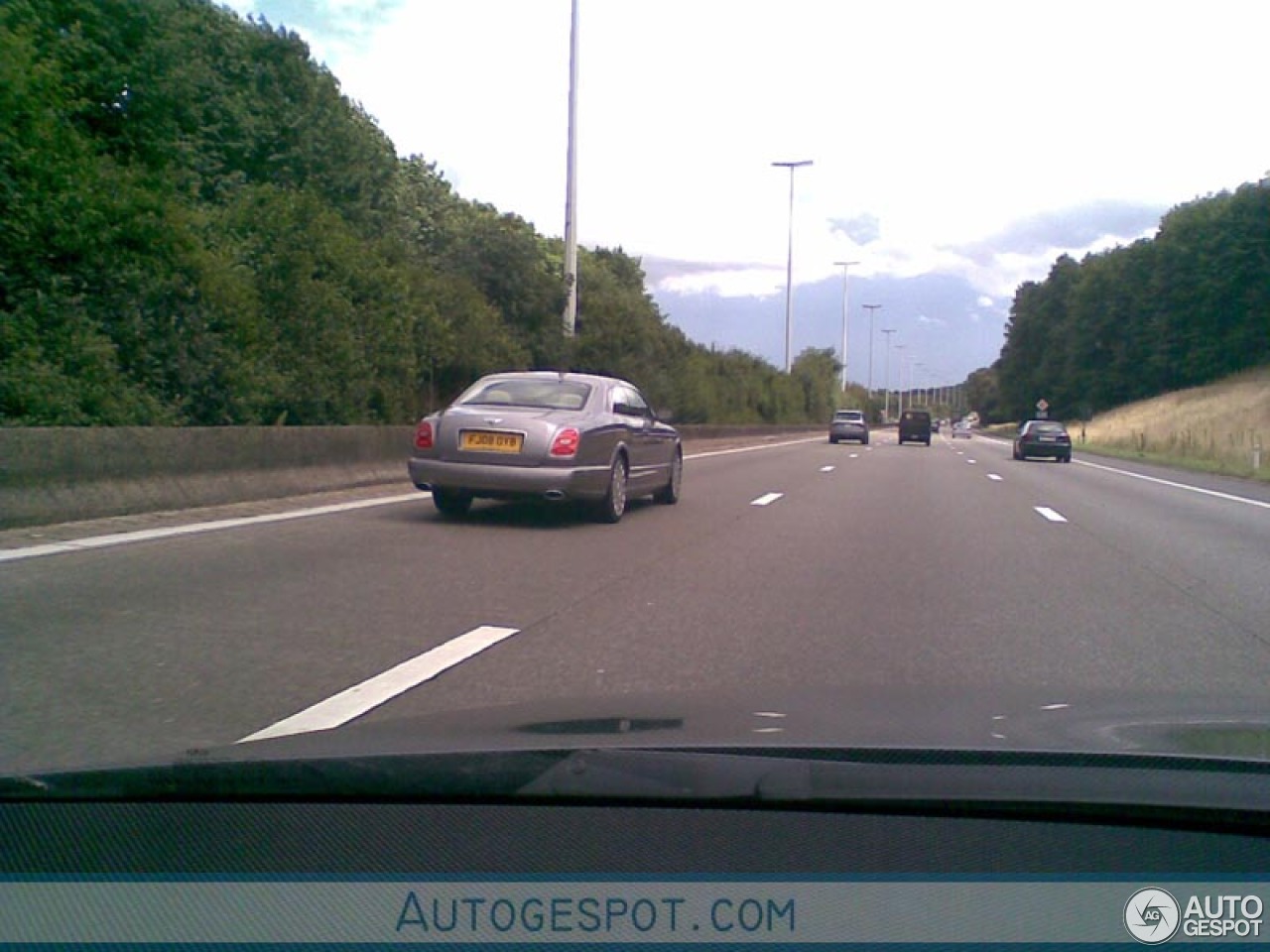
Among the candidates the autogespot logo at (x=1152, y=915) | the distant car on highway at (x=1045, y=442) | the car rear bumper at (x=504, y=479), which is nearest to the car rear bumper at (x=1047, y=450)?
the distant car on highway at (x=1045, y=442)

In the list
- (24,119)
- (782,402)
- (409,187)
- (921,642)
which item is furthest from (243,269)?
(782,402)

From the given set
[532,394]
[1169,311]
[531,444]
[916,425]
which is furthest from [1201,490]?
[1169,311]

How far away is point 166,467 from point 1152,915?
1111 cm

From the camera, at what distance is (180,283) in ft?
50.7

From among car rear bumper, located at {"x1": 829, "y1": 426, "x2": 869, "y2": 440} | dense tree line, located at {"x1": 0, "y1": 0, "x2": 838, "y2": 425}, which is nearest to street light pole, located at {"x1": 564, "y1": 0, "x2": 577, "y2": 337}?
dense tree line, located at {"x1": 0, "y1": 0, "x2": 838, "y2": 425}

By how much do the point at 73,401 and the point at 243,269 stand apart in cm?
512

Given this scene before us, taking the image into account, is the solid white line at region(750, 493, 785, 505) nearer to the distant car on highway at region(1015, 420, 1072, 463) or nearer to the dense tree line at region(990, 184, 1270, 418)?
the distant car on highway at region(1015, 420, 1072, 463)

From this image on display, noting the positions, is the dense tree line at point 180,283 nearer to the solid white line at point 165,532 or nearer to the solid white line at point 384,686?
the solid white line at point 165,532

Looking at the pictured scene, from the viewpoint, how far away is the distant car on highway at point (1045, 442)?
1587 inches

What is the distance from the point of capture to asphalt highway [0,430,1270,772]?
5.62 m

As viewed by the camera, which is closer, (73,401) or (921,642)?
(921,642)

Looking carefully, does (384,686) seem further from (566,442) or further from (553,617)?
(566,442)

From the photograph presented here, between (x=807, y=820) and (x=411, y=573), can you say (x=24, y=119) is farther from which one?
(x=807, y=820)

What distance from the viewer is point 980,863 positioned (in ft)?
9.35
